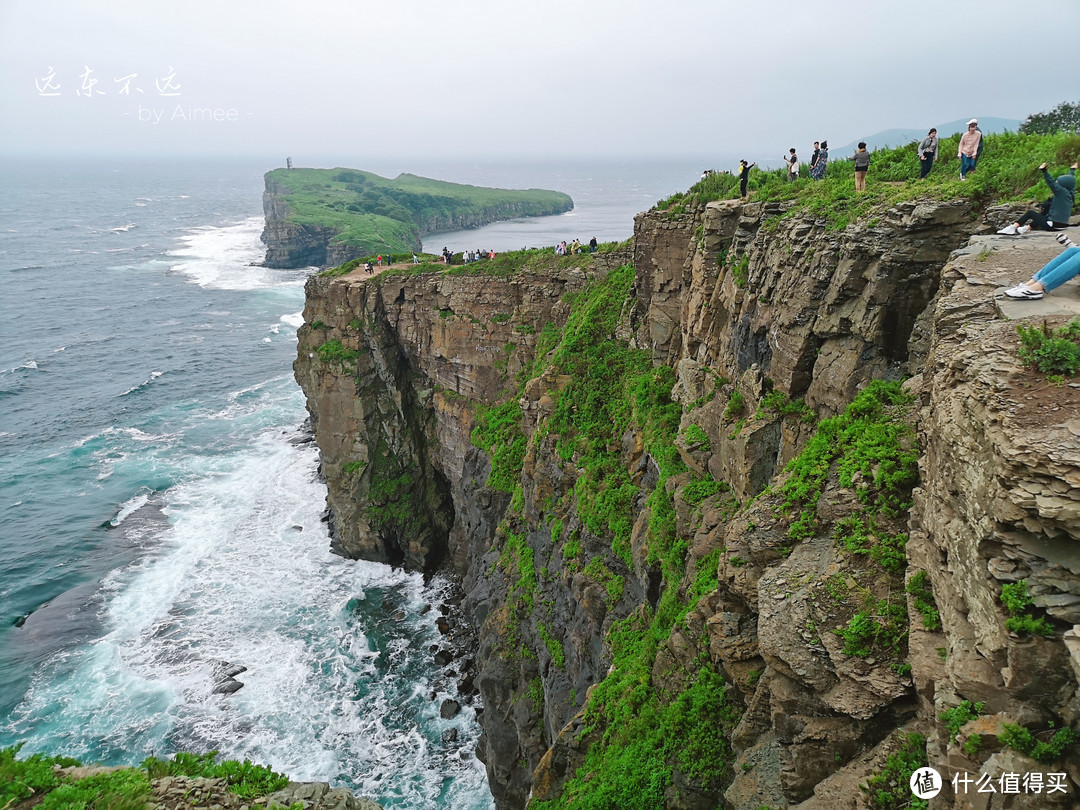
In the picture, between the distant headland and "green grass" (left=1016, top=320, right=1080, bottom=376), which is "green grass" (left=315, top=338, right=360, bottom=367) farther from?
the distant headland

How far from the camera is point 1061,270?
8.38m

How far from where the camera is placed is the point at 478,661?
96.8ft

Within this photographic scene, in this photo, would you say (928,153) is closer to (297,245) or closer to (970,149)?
(970,149)

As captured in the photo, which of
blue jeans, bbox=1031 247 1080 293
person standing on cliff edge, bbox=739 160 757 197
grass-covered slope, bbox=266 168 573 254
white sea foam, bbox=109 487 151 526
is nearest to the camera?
blue jeans, bbox=1031 247 1080 293

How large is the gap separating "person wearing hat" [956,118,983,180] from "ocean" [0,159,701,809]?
95.0ft

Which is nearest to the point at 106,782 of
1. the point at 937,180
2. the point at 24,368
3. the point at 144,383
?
the point at 937,180

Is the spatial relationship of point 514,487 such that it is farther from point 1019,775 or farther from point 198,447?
point 198,447

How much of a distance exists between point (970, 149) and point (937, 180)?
0.84 meters

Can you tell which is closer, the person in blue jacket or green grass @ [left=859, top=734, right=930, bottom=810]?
green grass @ [left=859, top=734, right=930, bottom=810]

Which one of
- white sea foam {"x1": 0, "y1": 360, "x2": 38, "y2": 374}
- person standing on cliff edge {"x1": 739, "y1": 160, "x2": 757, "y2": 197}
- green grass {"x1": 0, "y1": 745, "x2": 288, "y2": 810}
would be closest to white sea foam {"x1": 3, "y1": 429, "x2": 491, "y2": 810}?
green grass {"x1": 0, "y1": 745, "x2": 288, "y2": 810}

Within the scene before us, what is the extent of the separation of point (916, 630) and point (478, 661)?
24.9 metres

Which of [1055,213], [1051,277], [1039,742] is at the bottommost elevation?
[1039,742]

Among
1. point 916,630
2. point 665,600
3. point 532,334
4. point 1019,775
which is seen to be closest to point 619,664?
point 665,600

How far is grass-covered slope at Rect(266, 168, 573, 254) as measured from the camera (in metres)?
125
